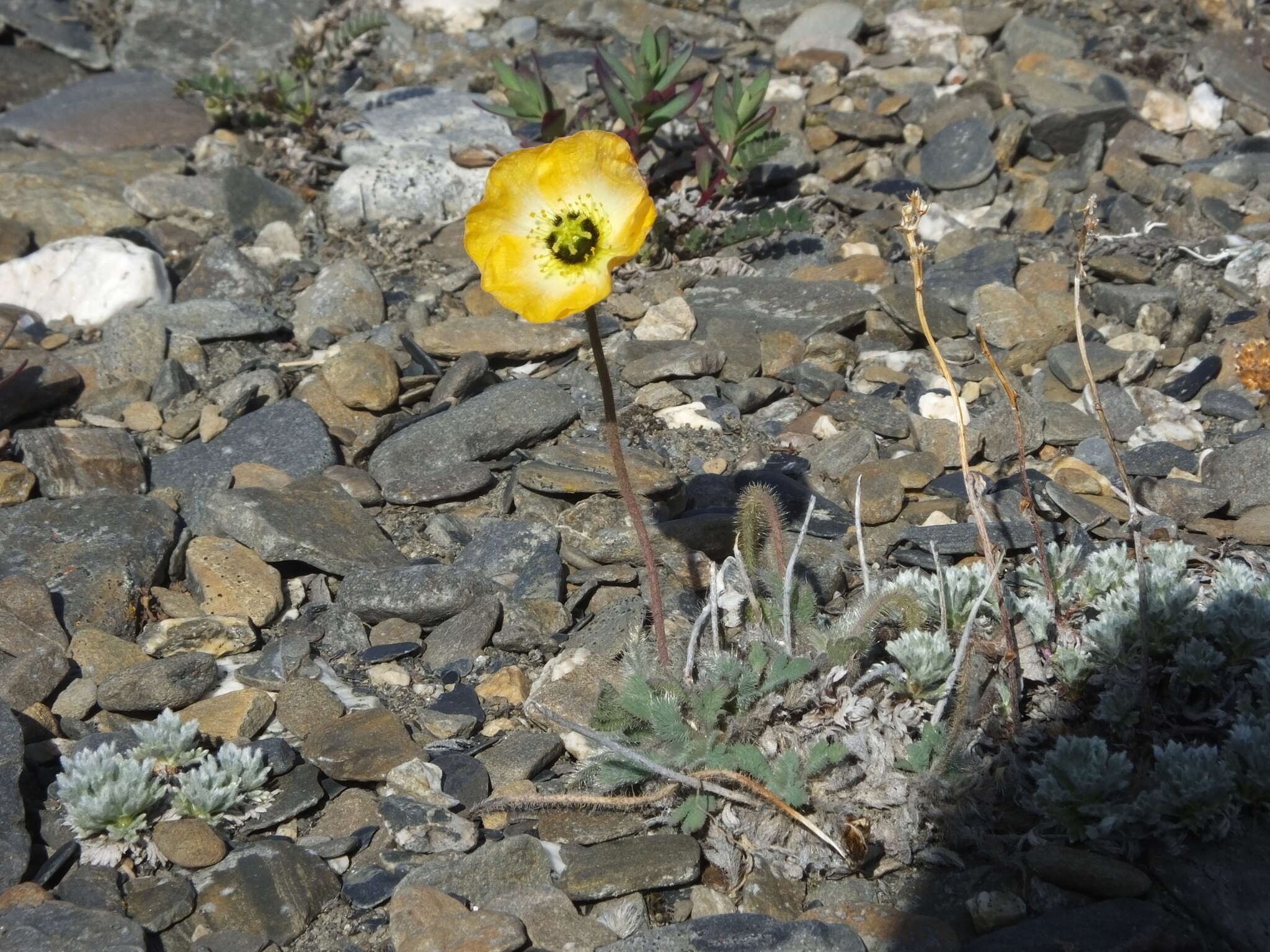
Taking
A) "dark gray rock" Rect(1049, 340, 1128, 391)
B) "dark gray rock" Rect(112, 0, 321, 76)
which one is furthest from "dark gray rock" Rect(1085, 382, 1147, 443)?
"dark gray rock" Rect(112, 0, 321, 76)

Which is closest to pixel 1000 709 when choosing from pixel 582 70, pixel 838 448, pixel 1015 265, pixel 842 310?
pixel 838 448

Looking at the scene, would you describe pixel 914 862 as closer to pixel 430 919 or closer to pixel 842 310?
pixel 430 919

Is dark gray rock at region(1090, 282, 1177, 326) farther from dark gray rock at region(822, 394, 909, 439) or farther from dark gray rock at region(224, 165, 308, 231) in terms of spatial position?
dark gray rock at region(224, 165, 308, 231)

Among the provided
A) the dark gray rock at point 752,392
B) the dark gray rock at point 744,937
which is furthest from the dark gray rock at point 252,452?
the dark gray rock at point 744,937

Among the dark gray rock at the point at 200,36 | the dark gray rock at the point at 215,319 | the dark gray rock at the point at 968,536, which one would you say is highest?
the dark gray rock at the point at 200,36

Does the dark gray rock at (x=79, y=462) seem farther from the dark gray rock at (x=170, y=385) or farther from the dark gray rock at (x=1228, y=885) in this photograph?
the dark gray rock at (x=1228, y=885)

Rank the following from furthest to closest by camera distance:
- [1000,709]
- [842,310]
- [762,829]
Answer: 1. [842,310]
2. [1000,709]
3. [762,829]
